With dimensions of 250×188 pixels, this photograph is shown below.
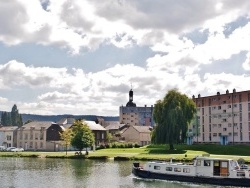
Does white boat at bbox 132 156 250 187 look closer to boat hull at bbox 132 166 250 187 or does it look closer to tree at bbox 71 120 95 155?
boat hull at bbox 132 166 250 187

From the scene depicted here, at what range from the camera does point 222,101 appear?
125750 mm

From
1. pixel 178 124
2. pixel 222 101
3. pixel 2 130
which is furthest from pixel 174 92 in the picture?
pixel 2 130

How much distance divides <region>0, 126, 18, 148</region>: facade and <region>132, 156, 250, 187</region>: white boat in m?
95.9

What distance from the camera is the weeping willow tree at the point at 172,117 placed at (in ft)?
309

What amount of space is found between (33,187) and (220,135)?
8889 centimetres

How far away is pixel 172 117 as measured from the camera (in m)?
94.4

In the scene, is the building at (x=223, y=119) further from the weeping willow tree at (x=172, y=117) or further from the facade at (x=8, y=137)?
the facade at (x=8, y=137)

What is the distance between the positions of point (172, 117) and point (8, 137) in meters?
73.5

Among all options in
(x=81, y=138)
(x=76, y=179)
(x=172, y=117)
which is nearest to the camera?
(x=76, y=179)

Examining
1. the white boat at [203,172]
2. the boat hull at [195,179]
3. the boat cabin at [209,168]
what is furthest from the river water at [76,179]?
the boat cabin at [209,168]

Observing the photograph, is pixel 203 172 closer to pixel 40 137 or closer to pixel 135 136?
pixel 40 137

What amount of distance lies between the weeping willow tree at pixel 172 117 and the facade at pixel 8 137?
64.3m

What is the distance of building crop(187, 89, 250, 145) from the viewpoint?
117812 mm

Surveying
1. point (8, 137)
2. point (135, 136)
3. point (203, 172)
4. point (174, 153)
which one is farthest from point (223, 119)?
point (203, 172)
